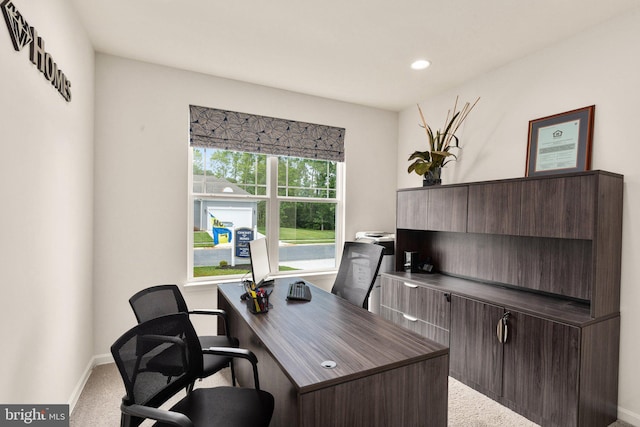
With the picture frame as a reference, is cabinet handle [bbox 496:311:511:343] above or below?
below

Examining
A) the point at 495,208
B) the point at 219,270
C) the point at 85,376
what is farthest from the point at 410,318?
the point at 85,376

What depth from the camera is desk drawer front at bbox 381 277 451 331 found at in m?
2.81

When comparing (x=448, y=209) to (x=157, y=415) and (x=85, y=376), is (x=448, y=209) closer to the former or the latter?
(x=157, y=415)

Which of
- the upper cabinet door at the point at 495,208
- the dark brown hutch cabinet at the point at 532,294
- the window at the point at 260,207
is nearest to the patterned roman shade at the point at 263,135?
the window at the point at 260,207

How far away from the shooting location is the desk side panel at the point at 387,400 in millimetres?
1252

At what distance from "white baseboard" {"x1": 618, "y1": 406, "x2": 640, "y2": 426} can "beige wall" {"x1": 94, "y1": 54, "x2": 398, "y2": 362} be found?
3.43 meters

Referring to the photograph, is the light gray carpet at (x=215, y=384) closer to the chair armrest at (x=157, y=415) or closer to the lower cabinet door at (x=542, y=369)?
the lower cabinet door at (x=542, y=369)

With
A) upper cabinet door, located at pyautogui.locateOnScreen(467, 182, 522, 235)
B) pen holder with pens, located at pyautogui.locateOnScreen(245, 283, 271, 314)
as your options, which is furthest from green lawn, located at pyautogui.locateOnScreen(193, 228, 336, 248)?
upper cabinet door, located at pyautogui.locateOnScreen(467, 182, 522, 235)

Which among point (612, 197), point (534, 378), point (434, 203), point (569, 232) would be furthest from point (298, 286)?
point (612, 197)

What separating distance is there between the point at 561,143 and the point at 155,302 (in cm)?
317

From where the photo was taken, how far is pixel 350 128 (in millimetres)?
4098

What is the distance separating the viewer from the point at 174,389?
148 cm

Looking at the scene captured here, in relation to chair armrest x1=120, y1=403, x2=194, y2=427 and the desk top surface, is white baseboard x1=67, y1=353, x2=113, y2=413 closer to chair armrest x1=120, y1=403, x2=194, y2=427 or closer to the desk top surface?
the desk top surface

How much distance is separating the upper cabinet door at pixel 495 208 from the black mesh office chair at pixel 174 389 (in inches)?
81.8
